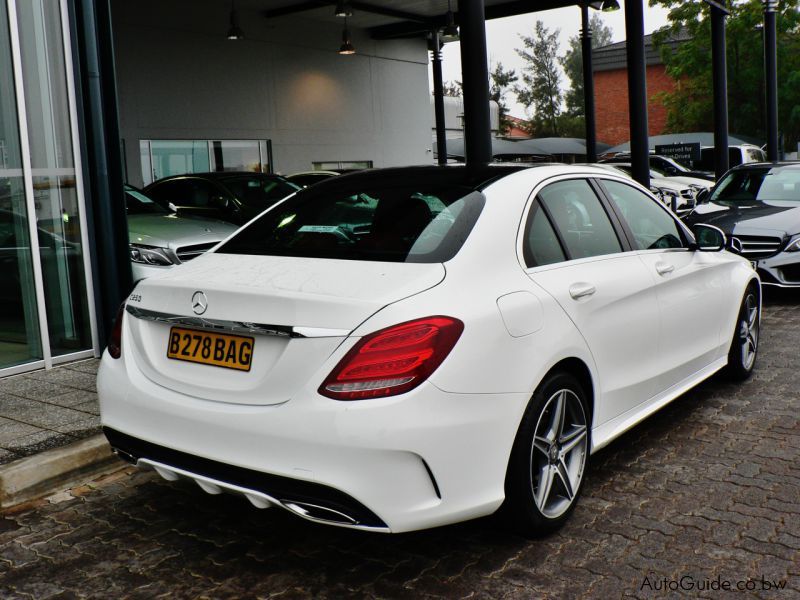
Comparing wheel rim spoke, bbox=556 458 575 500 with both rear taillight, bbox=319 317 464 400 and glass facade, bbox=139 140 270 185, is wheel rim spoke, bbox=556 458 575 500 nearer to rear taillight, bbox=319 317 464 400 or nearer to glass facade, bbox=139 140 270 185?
rear taillight, bbox=319 317 464 400

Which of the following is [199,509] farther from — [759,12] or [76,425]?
[759,12]

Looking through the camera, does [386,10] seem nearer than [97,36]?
No

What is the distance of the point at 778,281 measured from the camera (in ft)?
31.1

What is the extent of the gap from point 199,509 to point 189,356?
109 cm

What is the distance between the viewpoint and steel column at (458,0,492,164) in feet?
27.2

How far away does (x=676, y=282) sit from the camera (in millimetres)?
4707

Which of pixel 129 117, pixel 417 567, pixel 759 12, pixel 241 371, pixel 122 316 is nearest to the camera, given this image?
pixel 241 371

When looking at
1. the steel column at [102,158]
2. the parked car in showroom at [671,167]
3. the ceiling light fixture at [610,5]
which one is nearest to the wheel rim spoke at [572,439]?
the steel column at [102,158]

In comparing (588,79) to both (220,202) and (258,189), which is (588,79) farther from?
(220,202)

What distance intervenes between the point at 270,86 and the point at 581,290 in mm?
20130

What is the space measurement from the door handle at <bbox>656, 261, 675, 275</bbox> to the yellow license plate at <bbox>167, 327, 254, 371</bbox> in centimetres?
241

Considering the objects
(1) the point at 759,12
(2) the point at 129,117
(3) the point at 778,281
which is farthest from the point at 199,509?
(1) the point at 759,12

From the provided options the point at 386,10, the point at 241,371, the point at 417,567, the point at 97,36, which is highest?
the point at 386,10

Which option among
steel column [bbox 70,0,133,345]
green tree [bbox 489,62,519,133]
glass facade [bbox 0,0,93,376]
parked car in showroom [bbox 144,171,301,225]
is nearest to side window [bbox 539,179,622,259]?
steel column [bbox 70,0,133,345]
